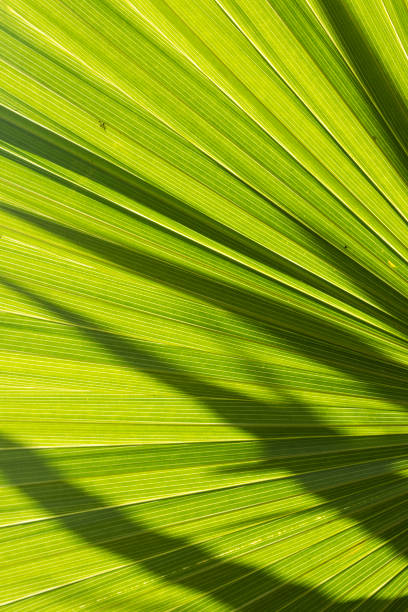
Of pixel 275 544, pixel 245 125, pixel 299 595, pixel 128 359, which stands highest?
pixel 245 125

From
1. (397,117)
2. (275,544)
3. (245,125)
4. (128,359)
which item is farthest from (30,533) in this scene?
(397,117)

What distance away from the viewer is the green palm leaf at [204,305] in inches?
→ 29.0

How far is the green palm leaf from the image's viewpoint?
736 mm

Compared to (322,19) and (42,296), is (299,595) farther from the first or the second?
(322,19)

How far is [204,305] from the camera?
35.9 inches

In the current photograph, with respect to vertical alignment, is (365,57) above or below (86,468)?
above

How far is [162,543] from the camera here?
37.2 inches

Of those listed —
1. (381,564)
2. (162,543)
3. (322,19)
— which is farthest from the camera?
(381,564)

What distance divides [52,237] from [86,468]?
0.43m

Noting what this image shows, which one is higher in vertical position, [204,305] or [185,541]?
[204,305]

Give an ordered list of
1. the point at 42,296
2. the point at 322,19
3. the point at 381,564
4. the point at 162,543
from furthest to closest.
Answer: the point at 381,564, the point at 162,543, the point at 42,296, the point at 322,19

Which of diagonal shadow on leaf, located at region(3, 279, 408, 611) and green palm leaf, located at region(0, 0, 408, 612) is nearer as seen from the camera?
green palm leaf, located at region(0, 0, 408, 612)

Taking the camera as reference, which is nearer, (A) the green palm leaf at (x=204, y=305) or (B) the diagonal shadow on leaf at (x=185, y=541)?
(A) the green palm leaf at (x=204, y=305)

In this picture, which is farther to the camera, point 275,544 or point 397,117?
point 275,544
